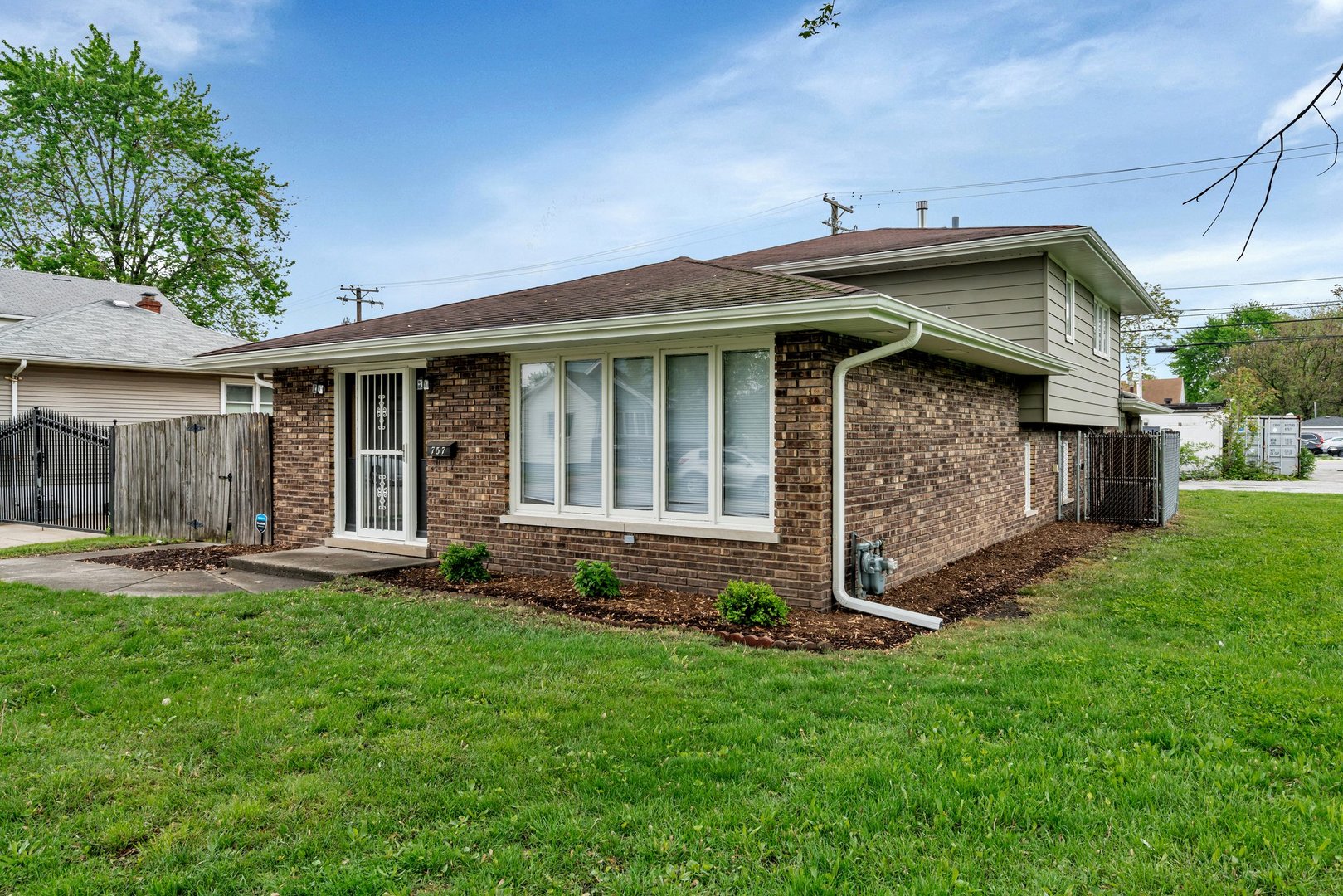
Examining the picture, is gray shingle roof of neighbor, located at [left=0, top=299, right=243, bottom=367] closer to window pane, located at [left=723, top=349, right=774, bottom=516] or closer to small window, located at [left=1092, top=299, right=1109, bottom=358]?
window pane, located at [left=723, top=349, right=774, bottom=516]

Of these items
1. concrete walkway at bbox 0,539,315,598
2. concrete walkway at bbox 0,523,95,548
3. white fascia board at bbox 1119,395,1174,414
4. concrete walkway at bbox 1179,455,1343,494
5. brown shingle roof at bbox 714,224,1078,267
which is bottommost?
concrete walkway at bbox 0,523,95,548

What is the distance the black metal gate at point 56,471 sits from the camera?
1294cm

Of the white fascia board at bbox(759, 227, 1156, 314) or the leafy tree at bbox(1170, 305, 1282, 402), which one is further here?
the leafy tree at bbox(1170, 305, 1282, 402)

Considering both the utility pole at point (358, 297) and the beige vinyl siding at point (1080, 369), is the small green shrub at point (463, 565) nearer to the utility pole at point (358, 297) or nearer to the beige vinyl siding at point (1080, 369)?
the beige vinyl siding at point (1080, 369)

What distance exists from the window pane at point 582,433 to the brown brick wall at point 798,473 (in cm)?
42

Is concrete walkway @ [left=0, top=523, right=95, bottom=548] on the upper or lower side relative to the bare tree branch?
lower

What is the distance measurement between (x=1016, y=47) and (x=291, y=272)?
32904mm

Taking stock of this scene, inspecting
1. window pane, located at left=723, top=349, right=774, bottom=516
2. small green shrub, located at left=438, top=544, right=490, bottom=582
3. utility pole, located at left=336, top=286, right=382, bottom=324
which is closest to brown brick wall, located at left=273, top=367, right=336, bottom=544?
small green shrub, located at left=438, top=544, right=490, bottom=582

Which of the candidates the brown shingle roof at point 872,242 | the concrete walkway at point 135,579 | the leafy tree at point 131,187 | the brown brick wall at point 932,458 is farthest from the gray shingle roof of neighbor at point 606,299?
the leafy tree at point 131,187

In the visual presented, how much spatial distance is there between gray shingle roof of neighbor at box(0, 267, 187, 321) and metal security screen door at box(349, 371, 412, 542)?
1442 cm

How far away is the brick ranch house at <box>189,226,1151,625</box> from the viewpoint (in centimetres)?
679

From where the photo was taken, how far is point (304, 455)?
33.3ft

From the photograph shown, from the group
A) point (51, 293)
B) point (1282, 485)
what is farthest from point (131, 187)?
point (1282, 485)

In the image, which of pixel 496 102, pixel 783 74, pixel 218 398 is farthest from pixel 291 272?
pixel 783 74
